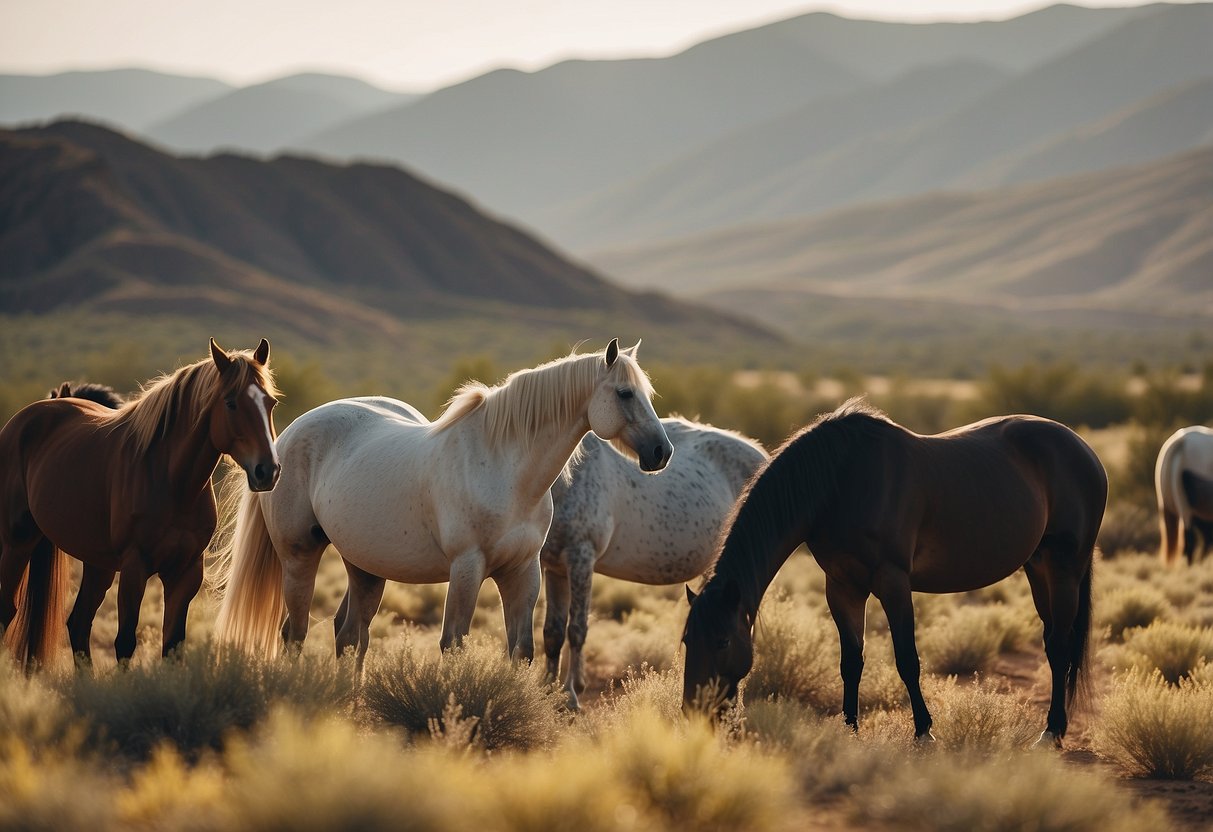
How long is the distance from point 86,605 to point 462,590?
227 cm

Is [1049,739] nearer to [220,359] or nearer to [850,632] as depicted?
[850,632]

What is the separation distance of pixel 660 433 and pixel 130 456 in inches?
113

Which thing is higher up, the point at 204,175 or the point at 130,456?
the point at 204,175

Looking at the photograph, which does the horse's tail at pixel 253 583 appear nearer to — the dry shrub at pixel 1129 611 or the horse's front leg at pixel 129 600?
the horse's front leg at pixel 129 600

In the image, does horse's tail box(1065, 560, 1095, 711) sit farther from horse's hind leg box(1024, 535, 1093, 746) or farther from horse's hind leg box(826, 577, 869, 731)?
horse's hind leg box(826, 577, 869, 731)

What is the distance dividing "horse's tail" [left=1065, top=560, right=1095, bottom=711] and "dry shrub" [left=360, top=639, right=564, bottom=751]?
321 cm

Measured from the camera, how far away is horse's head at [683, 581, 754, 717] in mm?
5492

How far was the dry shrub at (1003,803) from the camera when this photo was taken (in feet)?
14.0

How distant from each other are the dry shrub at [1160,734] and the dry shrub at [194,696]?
4.04m

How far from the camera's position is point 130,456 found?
6324 mm

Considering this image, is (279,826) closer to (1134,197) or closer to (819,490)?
(819,490)

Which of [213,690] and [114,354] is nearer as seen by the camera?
[213,690]

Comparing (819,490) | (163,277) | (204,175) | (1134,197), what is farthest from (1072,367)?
(1134,197)

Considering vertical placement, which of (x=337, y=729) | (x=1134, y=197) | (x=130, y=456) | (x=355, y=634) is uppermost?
(x=1134, y=197)
